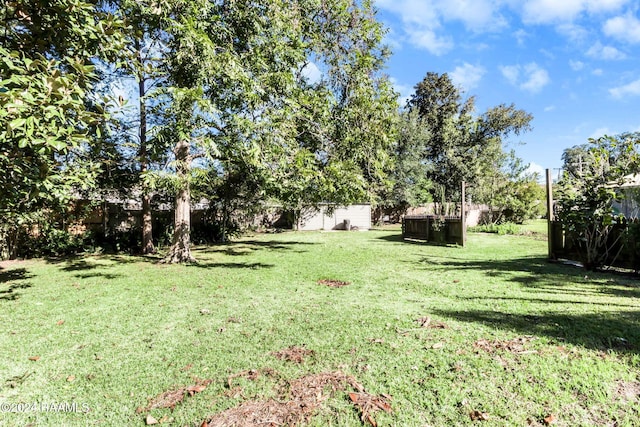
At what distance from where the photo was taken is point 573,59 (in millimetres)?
13734

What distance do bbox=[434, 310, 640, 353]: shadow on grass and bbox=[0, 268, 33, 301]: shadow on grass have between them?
6834mm

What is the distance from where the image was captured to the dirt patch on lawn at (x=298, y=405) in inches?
83.8

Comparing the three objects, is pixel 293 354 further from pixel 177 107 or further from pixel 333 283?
pixel 177 107

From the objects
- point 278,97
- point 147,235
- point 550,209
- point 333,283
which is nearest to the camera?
point 333,283

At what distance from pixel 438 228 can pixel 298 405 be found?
11245 mm

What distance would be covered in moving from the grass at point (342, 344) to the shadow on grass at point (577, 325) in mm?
25

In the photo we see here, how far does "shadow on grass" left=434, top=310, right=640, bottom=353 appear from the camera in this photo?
10.6ft

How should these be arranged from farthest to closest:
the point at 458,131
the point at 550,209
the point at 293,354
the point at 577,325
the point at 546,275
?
the point at 458,131 → the point at 550,209 → the point at 546,275 → the point at 577,325 → the point at 293,354

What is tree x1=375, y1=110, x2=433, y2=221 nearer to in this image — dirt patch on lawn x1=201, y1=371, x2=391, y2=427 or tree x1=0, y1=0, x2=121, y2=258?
tree x1=0, y1=0, x2=121, y2=258

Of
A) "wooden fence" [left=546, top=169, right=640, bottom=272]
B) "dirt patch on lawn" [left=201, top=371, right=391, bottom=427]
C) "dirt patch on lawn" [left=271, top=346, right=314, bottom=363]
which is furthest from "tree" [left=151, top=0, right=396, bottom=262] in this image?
"dirt patch on lawn" [left=201, top=371, right=391, bottom=427]

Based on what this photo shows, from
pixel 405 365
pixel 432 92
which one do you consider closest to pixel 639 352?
pixel 405 365

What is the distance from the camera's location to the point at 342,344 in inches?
130

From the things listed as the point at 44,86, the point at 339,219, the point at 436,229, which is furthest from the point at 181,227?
the point at 339,219

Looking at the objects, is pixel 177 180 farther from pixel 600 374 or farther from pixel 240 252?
pixel 600 374
